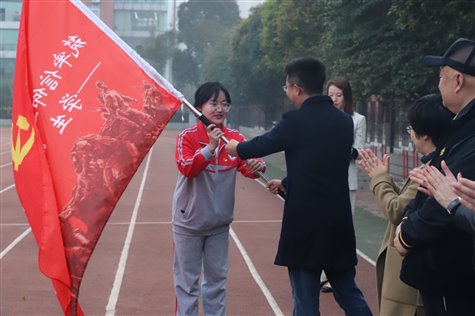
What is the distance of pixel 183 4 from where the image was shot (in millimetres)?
95938

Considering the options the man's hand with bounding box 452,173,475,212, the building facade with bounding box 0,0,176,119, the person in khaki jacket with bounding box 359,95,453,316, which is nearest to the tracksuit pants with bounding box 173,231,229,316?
the person in khaki jacket with bounding box 359,95,453,316

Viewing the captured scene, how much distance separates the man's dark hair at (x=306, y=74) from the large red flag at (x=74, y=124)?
753mm

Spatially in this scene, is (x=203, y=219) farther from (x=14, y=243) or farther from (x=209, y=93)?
(x=14, y=243)

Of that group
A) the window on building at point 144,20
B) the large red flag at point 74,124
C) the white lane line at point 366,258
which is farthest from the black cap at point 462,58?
the window on building at point 144,20

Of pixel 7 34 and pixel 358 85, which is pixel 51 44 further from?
pixel 7 34

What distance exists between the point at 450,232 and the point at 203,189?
2490mm

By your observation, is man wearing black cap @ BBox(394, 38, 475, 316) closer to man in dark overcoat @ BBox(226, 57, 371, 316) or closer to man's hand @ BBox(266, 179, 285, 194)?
man in dark overcoat @ BBox(226, 57, 371, 316)

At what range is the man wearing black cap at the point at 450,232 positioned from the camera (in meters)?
4.16

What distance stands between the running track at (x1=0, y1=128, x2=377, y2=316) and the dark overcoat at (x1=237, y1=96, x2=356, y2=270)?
2610mm

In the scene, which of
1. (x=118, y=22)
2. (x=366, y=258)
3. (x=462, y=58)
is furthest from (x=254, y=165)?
(x=118, y=22)

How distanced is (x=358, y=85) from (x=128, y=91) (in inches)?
558

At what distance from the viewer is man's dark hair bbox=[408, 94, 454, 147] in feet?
15.8

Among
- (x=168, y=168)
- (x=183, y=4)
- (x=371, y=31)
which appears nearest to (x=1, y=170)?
(x=168, y=168)

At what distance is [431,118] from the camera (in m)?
4.85
